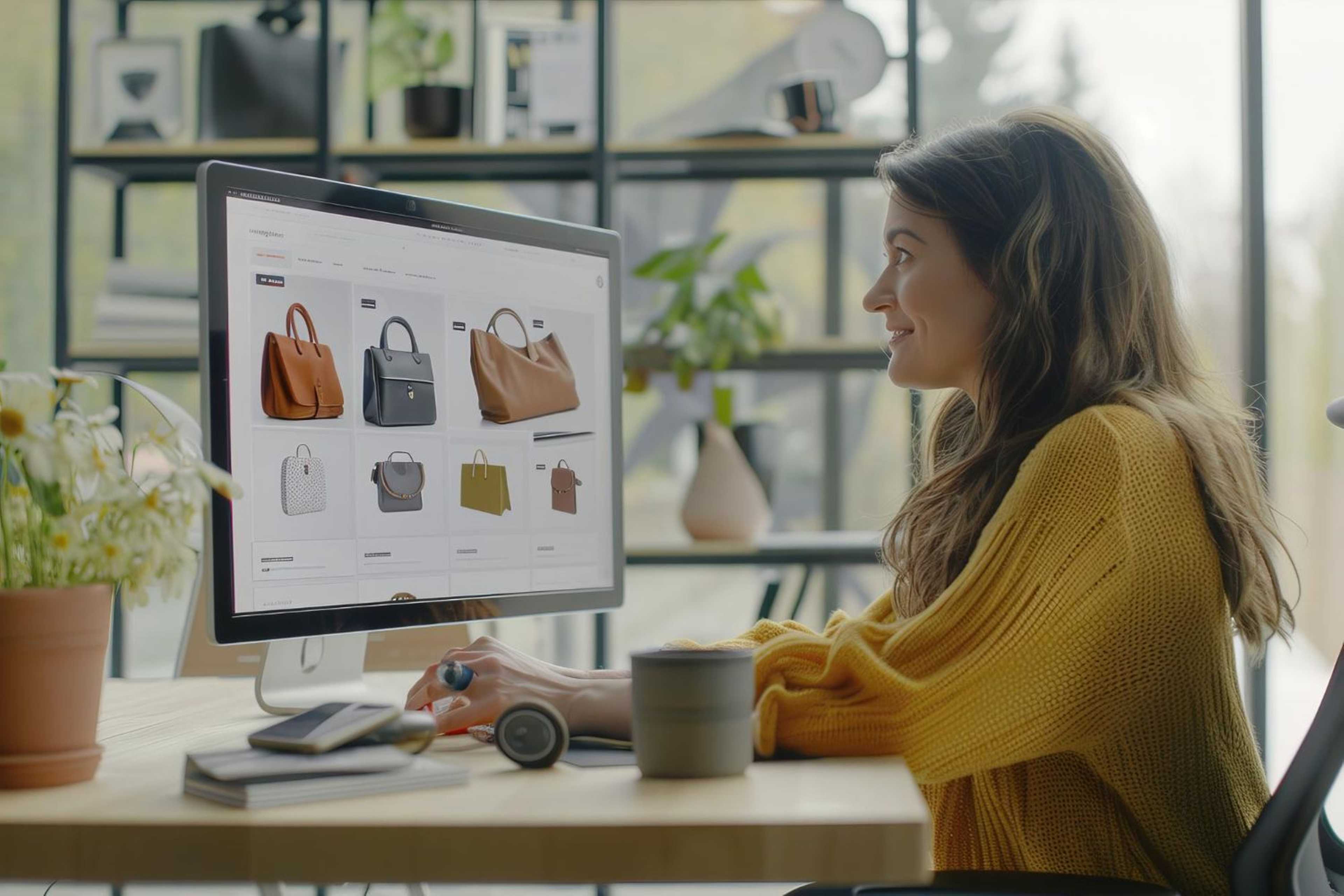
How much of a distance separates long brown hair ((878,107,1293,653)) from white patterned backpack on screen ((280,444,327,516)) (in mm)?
631

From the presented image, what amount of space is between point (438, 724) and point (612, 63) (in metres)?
2.10

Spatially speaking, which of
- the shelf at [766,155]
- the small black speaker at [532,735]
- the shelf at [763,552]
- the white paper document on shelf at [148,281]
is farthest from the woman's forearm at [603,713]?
the white paper document on shelf at [148,281]

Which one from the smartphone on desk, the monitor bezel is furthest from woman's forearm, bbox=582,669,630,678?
the smartphone on desk

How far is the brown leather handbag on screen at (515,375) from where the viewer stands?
4.14 ft

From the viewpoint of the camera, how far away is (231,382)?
42.3 inches

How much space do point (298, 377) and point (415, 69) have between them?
180 cm

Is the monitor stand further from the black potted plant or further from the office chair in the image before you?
the black potted plant

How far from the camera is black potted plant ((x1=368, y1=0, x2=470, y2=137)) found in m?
2.66

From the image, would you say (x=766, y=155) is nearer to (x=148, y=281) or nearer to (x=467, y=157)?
(x=467, y=157)

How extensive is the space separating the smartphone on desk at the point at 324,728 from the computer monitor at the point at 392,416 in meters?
0.24

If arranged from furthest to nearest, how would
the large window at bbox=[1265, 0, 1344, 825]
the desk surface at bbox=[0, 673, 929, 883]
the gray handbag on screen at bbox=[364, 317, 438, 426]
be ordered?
the large window at bbox=[1265, 0, 1344, 825] → the gray handbag on screen at bbox=[364, 317, 438, 426] → the desk surface at bbox=[0, 673, 929, 883]

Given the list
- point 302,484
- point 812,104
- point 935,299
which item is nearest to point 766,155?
point 812,104

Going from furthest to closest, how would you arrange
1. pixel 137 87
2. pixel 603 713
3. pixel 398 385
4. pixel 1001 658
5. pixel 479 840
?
pixel 137 87 → pixel 398 385 → pixel 603 713 → pixel 1001 658 → pixel 479 840

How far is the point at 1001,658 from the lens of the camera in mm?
915
